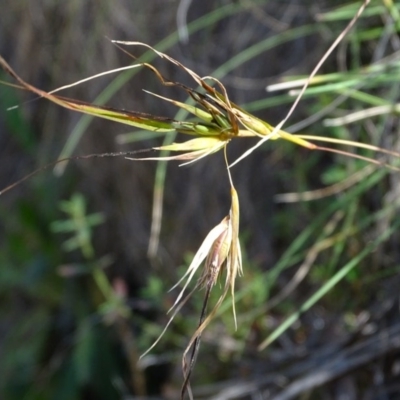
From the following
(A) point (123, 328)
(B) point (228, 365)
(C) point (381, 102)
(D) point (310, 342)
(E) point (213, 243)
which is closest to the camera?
(E) point (213, 243)

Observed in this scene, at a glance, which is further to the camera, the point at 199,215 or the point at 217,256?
the point at 199,215

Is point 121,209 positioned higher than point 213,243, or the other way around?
point 213,243

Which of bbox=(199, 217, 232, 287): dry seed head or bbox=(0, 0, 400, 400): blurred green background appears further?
bbox=(0, 0, 400, 400): blurred green background

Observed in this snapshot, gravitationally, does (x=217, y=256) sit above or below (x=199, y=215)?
above

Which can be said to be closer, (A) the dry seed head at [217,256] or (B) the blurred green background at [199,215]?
(A) the dry seed head at [217,256]

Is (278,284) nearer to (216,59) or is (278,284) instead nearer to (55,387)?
(216,59)

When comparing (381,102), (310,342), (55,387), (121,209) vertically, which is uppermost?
(381,102)

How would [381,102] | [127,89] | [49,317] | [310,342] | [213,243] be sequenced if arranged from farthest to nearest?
1. [49,317]
2. [127,89]
3. [310,342]
4. [381,102]
5. [213,243]

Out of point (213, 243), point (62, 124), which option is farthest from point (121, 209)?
point (213, 243)
